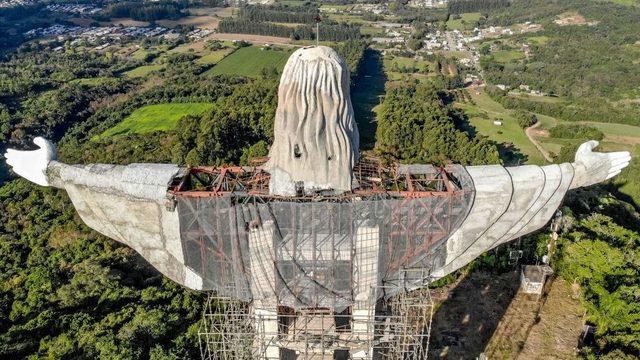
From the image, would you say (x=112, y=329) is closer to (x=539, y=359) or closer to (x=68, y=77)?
(x=539, y=359)

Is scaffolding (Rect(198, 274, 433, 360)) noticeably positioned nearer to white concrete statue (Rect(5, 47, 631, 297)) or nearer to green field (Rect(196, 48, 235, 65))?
white concrete statue (Rect(5, 47, 631, 297))

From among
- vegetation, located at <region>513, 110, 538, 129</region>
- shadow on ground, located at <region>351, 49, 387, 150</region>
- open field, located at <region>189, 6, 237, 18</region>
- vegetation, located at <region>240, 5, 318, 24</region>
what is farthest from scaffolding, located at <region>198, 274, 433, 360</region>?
open field, located at <region>189, 6, 237, 18</region>

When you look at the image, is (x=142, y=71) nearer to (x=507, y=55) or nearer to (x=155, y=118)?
(x=155, y=118)

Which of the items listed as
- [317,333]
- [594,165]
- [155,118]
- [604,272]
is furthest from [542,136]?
[317,333]

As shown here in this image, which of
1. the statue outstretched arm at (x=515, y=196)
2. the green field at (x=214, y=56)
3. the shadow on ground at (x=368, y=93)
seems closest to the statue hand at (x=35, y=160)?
the statue outstretched arm at (x=515, y=196)

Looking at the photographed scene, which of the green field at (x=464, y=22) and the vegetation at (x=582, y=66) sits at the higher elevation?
the green field at (x=464, y=22)

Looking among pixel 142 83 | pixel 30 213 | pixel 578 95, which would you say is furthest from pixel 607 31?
pixel 30 213

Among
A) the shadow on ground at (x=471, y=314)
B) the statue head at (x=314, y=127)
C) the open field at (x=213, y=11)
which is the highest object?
the statue head at (x=314, y=127)

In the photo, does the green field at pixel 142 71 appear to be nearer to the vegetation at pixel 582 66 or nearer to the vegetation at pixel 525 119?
the vegetation at pixel 582 66
